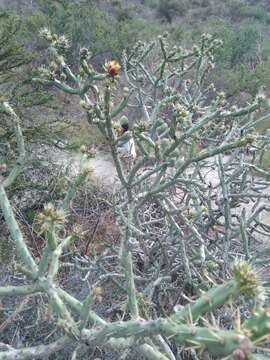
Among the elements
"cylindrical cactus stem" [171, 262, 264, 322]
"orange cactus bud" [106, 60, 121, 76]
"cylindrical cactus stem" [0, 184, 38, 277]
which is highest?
"orange cactus bud" [106, 60, 121, 76]

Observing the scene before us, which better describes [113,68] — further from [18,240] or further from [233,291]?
[233,291]

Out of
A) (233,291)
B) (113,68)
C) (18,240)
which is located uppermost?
(113,68)

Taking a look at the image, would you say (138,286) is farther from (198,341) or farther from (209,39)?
(209,39)

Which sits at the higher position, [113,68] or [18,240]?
[113,68]

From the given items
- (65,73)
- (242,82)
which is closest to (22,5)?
(242,82)

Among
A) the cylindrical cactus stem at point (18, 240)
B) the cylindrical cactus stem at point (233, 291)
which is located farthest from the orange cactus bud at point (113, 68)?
the cylindrical cactus stem at point (233, 291)

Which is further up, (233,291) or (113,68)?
(113,68)

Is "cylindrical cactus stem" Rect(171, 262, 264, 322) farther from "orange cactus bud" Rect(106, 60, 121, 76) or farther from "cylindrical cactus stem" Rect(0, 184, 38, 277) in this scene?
"orange cactus bud" Rect(106, 60, 121, 76)

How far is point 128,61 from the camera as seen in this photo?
4.81 m

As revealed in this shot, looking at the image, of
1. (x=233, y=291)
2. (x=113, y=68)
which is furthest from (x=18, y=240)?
(x=233, y=291)

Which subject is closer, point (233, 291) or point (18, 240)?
point (233, 291)

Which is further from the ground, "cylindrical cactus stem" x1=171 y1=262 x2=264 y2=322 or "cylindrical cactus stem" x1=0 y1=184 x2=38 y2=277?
"cylindrical cactus stem" x1=0 y1=184 x2=38 y2=277

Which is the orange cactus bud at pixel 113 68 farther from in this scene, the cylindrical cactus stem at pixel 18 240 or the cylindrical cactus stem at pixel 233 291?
the cylindrical cactus stem at pixel 233 291

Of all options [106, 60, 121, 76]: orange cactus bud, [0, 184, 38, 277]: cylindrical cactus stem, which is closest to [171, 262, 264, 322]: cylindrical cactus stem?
[0, 184, 38, 277]: cylindrical cactus stem
